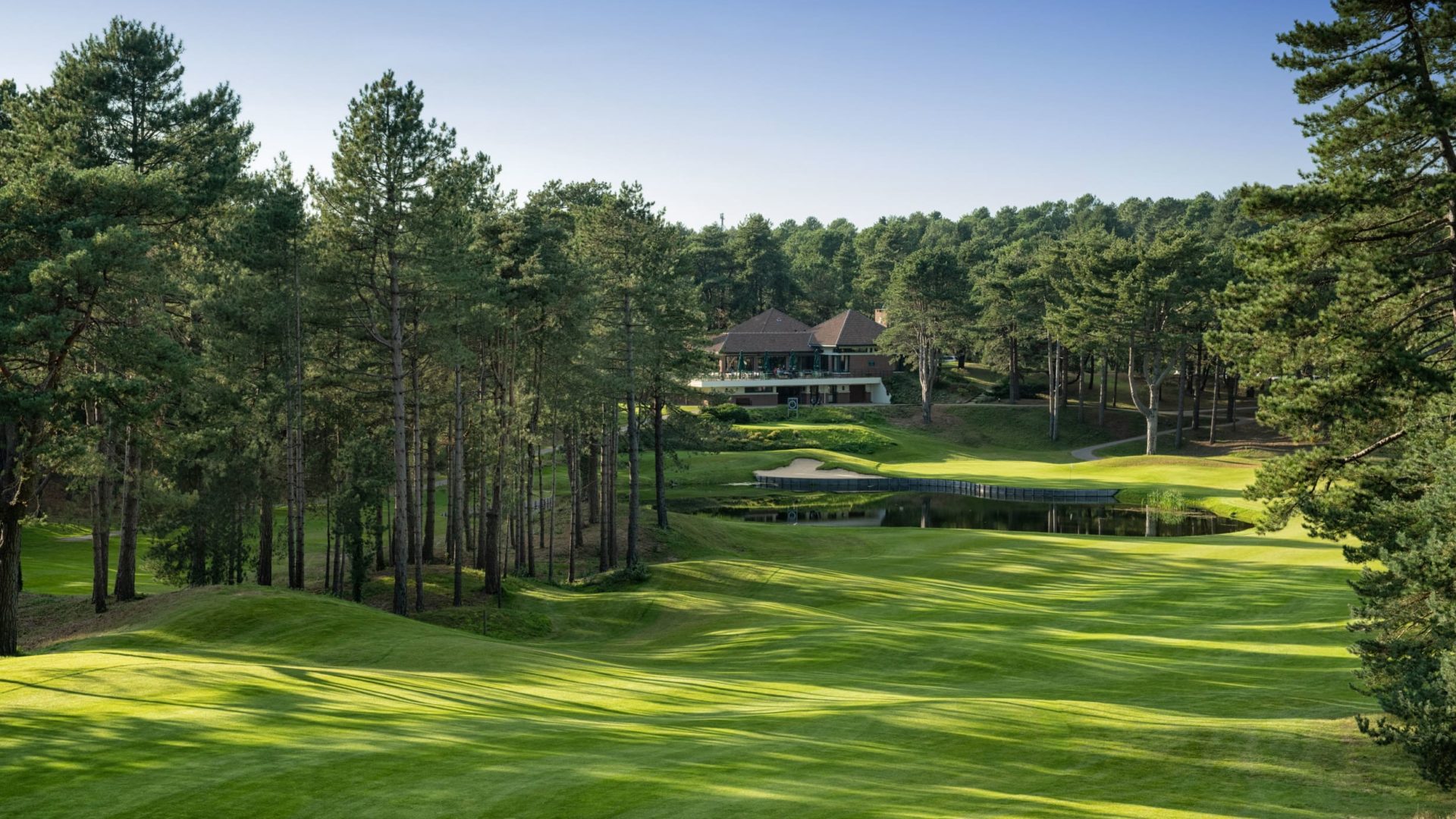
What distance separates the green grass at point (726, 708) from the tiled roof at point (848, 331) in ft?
220

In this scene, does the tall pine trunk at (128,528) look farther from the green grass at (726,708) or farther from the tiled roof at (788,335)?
the tiled roof at (788,335)

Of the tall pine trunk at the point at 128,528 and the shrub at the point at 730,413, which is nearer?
the tall pine trunk at the point at 128,528

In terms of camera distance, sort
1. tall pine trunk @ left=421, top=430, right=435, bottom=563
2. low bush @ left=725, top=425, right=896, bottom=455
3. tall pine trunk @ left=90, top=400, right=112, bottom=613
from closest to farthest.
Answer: tall pine trunk @ left=90, top=400, right=112, bottom=613, tall pine trunk @ left=421, top=430, right=435, bottom=563, low bush @ left=725, top=425, right=896, bottom=455

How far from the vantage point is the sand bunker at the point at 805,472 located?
69.8 metres

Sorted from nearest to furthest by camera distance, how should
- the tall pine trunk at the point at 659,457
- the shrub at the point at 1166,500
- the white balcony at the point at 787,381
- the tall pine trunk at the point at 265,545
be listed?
the tall pine trunk at the point at 265,545
the tall pine trunk at the point at 659,457
the shrub at the point at 1166,500
the white balcony at the point at 787,381

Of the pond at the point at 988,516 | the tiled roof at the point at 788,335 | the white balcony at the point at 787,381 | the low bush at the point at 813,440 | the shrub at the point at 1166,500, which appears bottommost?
the pond at the point at 988,516

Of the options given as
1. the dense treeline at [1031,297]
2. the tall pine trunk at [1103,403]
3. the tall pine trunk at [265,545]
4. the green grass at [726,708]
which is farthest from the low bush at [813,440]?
the tall pine trunk at [265,545]

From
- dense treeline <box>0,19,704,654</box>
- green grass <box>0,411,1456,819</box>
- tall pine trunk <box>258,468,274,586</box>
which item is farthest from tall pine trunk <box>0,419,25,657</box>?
tall pine trunk <box>258,468,274,586</box>

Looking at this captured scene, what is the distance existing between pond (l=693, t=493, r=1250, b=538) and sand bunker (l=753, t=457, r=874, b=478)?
5.17 m

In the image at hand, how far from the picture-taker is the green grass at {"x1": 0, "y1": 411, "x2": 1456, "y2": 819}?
1206cm

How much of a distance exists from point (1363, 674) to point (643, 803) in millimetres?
11064

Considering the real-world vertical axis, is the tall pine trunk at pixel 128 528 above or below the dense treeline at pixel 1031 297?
below

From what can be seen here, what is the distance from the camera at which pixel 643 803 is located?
1181 centimetres

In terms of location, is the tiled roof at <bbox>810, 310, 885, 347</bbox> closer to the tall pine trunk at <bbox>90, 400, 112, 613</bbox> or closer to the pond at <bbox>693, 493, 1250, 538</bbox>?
the pond at <bbox>693, 493, 1250, 538</bbox>
